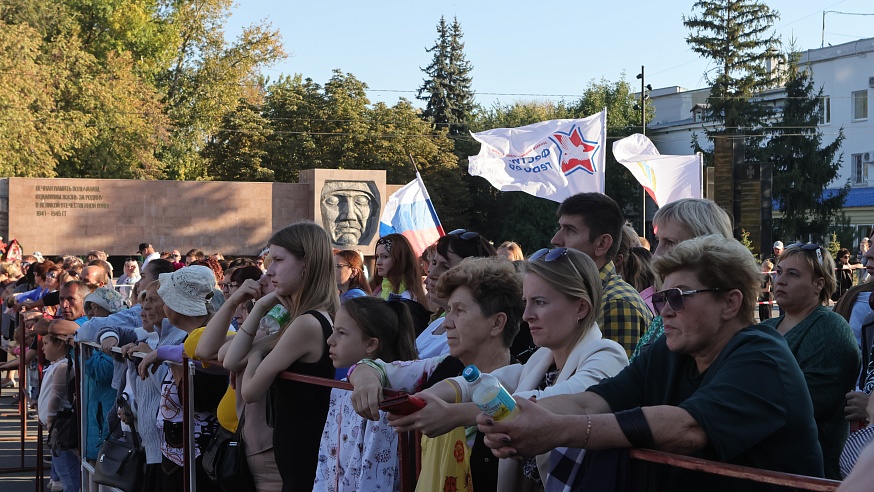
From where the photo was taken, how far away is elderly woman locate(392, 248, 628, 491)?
3.26 meters

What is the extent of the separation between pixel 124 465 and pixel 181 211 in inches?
1140

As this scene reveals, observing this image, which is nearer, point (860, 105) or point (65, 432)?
point (65, 432)

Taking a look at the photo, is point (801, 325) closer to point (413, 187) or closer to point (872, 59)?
point (413, 187)

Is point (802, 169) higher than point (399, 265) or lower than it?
higher

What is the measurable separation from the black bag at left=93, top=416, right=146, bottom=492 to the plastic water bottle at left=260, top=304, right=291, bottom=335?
67.3 inches

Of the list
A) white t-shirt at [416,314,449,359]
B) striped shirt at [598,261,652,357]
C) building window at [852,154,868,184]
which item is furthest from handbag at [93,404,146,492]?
building window at [852,154,868,184]

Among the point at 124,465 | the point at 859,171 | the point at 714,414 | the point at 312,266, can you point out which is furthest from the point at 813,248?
the point at 859,171

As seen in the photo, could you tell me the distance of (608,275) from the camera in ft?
15.1

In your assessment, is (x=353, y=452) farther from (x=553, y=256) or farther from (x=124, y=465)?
(x=124, y=465)

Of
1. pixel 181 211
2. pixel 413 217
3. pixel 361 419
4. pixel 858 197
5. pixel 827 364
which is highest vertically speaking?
pixel 858 197

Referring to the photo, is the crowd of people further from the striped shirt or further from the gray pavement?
the gray pavement

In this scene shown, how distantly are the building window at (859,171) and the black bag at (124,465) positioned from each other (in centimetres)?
5906

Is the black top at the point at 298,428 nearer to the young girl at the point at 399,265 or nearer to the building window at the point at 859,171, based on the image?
the young girl at the point at 399,265

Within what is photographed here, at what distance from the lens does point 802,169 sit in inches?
2052
